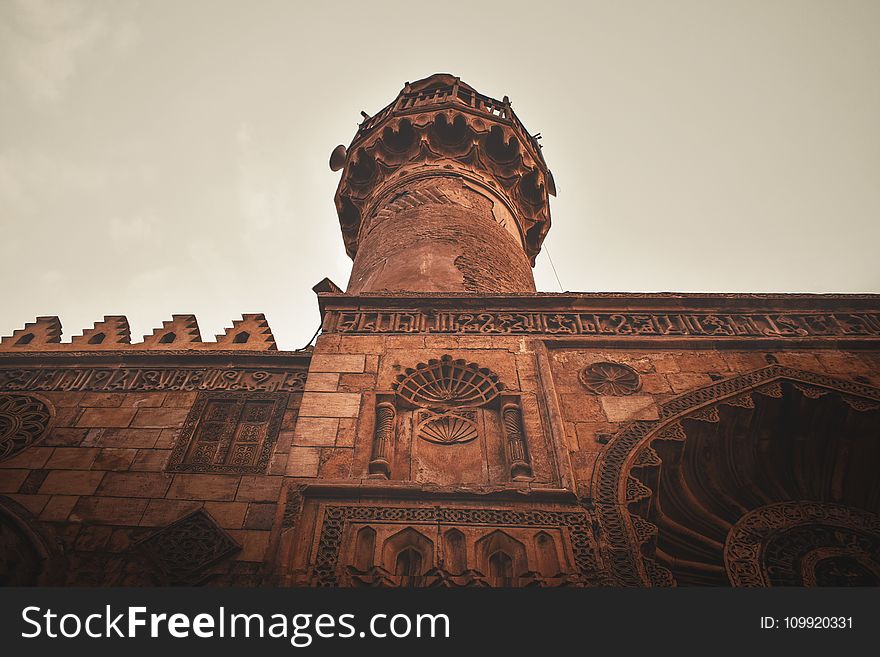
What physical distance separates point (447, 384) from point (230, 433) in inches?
70.3

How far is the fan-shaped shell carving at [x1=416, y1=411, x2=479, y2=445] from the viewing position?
4.61 metres

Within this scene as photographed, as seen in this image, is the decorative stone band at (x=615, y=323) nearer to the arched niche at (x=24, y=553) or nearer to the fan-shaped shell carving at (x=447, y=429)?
the fan-shaped shell carving at (x=447, y=429)

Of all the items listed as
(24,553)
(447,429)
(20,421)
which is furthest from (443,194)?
(24,553)

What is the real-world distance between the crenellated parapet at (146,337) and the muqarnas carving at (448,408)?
1714 mm

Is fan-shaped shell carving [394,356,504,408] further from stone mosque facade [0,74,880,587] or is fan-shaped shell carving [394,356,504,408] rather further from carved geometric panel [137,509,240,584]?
carved geometric panel [137,509,240,584]

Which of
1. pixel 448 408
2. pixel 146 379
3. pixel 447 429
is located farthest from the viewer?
pixel 146 379

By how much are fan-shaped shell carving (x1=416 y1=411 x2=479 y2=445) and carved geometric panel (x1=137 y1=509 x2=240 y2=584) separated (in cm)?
152

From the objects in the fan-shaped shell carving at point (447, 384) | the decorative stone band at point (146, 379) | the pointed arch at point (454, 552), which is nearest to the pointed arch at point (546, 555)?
the pointed arch at point (454, 552)

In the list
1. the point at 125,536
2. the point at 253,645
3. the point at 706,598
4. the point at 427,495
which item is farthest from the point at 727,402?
the point at 125,536

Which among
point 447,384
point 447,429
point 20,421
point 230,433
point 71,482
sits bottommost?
point 71,482

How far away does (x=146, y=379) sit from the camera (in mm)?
5594

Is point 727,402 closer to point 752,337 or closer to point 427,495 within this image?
point 752,337

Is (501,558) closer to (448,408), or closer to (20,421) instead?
(448,408)

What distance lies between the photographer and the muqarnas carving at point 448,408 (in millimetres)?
4406
